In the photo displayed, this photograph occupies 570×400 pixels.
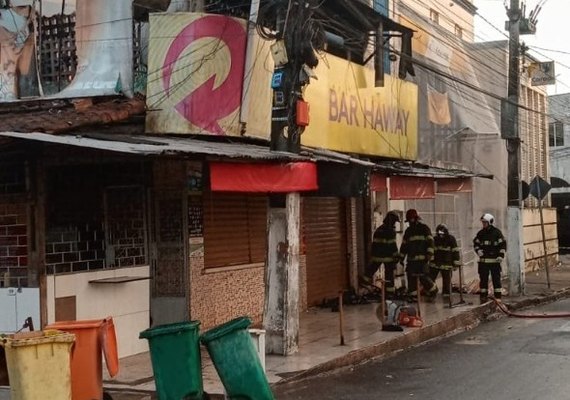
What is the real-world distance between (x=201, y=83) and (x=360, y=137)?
16.2 feet

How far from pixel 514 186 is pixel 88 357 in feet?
40.8

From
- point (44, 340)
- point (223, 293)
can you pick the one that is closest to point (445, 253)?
point (223, 293)

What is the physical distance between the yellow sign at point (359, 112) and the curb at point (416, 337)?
3.45m

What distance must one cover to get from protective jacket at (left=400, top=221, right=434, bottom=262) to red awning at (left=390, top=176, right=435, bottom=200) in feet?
3.71

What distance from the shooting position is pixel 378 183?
11.7 meters

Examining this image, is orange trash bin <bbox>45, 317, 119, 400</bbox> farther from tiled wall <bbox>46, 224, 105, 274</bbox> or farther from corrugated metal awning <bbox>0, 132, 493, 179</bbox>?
tiled wall <bbox>46, 224, 105, 274</bbox>

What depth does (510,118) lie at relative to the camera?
1720cm

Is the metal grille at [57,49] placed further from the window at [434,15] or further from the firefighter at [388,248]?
the window at [434,15]

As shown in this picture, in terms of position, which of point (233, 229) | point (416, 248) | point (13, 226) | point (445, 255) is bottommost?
point (445, 255)

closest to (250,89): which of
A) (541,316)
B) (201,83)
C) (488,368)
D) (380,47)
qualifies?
(201,83)

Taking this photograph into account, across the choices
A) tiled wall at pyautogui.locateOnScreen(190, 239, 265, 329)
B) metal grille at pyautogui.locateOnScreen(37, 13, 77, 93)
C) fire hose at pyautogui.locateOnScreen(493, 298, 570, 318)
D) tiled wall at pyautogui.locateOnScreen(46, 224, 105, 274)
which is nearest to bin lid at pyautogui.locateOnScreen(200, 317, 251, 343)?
tiled wall at pyautogui.locateOnScreen(46, 224, 105, 274)

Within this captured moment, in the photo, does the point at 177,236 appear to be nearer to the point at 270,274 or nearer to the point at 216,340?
the point at 270,274

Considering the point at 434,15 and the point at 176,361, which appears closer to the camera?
the point at 176,361

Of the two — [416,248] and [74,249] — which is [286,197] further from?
[416,248]
